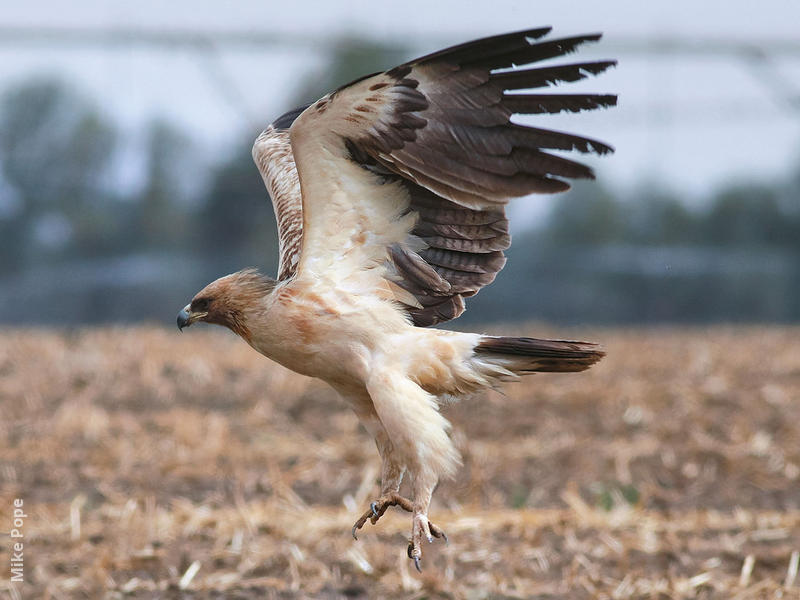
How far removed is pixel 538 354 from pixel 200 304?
3.76ft

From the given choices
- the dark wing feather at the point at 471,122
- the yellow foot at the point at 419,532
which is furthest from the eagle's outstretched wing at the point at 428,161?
the yellow foot at the point at 419,532

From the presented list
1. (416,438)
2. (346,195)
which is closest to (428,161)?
(346,195)

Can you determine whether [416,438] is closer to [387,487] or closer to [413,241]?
[387,487]

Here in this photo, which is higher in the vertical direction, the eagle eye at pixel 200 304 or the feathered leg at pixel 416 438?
the eagle eye at pixel 200 304

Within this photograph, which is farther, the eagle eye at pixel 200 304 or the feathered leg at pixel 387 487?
the eagle eye at pixel 200 304

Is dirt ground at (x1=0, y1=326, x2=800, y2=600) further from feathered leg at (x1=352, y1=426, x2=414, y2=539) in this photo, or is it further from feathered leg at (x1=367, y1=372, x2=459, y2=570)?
feathered leg at (x1=367, y1=372, x2=459, y2=570)

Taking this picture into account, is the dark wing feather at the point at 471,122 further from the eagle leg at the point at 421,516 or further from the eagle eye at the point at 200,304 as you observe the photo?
the eagle leg at the point at 421,516

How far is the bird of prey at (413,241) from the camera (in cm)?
322

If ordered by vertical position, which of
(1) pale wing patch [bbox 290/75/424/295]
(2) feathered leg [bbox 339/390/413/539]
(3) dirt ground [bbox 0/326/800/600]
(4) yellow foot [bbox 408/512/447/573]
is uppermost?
(1) pale wing patch [bbox 290/75/424/295]

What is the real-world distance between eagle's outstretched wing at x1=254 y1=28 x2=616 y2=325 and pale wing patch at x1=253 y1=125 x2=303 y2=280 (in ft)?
0.48

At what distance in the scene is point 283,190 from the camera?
4.01 m

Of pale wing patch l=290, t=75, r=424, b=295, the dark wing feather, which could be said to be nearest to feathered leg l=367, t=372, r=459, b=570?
pale wing patch l=290, t=75, r=424, b=295

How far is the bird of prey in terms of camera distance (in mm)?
3217

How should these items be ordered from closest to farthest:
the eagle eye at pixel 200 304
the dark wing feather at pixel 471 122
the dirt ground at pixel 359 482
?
the dark wing feather at pixel 471 122 < the eagle eye at pixel 200 304 < the dirt ground at pixel 359 482
